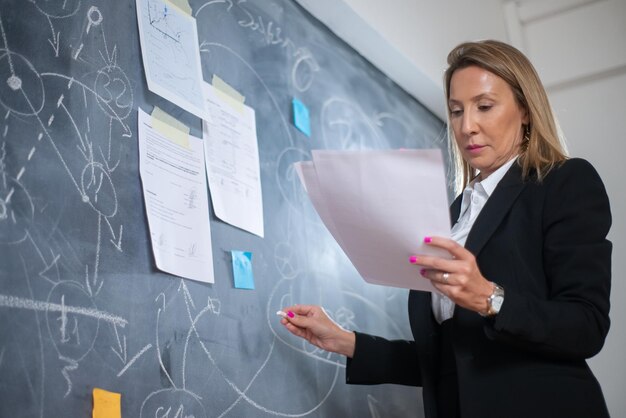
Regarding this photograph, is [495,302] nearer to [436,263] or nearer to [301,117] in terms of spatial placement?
[436,263]

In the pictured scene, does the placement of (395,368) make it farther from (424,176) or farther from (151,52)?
(151,52)

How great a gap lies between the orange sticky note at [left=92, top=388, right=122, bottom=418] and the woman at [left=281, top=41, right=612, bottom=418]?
1.27ft

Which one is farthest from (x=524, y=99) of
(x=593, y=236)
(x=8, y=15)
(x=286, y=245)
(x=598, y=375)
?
(x=598, y=375)

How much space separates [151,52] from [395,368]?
781 millimetres

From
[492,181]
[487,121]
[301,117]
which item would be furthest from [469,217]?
[301,117]

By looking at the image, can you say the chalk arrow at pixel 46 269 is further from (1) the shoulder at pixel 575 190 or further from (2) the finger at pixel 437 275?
(1) the shoulder at pixel 575 190

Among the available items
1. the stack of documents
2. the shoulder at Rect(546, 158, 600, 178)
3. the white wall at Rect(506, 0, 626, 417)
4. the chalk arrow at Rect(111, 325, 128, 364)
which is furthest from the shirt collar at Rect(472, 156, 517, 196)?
the white wall at Rect(506, 0, 626, 417)

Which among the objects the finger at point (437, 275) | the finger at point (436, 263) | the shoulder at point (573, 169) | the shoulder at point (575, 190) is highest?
the shoulder at point (573, 169)

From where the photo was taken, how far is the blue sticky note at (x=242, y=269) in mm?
1550

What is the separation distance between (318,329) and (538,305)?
1.59ft

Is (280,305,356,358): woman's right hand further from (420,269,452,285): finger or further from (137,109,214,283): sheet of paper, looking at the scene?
(420,269,452,285): finger

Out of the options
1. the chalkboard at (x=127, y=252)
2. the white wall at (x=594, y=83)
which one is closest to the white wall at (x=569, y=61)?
the white wall at (x=594, y=83)

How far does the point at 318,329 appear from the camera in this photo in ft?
4.84

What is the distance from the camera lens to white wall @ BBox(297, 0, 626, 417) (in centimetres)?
263
